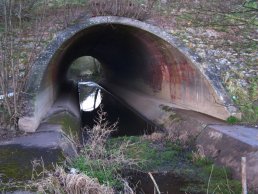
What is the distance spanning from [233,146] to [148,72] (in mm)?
9388

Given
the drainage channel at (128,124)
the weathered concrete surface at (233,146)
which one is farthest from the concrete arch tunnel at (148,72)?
the weathered concrete surface at (233,146)

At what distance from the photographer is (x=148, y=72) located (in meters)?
17.9

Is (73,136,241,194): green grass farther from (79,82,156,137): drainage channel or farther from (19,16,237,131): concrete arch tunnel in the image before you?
(79,82,156,137): drainage channel

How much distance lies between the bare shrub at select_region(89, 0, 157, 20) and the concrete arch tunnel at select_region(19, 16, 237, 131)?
24 centimetres

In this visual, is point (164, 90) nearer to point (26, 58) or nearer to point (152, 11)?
point (152, 11)

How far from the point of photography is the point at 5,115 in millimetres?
10641

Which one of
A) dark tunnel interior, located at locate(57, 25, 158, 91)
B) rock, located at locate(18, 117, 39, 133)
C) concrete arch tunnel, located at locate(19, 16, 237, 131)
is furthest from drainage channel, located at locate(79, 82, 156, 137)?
rock, located at locate(18, 117, 39, 133)

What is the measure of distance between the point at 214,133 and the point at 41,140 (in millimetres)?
4297

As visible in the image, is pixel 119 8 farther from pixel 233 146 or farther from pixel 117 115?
pixel 117 115

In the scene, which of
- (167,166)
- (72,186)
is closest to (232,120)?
(167,166)

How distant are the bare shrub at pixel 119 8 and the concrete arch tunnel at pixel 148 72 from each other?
24cm

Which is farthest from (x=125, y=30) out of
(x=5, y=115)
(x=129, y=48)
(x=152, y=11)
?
(x=5, y=115)

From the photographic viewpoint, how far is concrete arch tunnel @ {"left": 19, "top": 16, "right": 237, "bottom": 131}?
1174 cm

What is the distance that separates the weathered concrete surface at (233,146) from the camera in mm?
7791
